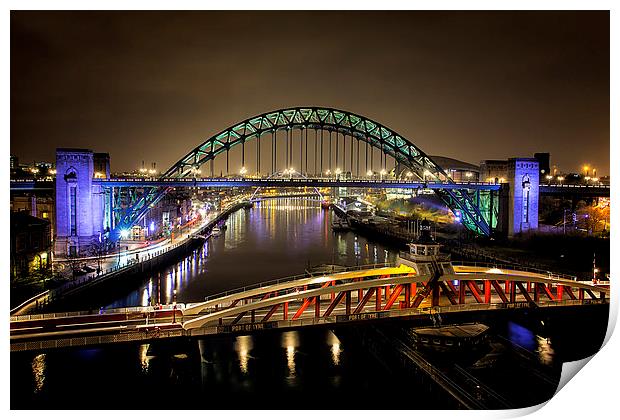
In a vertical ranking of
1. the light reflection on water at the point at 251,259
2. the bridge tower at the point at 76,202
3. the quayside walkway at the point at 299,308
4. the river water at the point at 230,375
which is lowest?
the river water at the point at 230,375

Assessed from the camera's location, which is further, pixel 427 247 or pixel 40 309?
pixel 40 309

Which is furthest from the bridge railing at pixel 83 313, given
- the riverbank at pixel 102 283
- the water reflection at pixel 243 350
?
the riverbank at pixel 102 283

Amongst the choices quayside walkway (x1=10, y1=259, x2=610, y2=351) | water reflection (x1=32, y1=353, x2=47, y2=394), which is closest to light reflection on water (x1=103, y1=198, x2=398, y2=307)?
quayside walkway (x1=10, y1=259, x2=610, y2=351)

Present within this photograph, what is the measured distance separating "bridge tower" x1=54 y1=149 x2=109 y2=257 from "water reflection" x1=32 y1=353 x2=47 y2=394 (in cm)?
890

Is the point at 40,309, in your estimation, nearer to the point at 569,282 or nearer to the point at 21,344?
the point at 21,344

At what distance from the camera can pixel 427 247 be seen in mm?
8414

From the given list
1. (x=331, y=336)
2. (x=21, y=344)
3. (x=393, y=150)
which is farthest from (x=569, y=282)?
(x=393, y=150)

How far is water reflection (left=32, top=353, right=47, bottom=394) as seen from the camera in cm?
723

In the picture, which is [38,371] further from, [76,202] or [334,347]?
[76,202]

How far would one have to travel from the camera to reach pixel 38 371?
7.69m

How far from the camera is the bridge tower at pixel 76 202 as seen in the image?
16656 millimetres

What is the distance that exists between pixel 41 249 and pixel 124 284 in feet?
6.58

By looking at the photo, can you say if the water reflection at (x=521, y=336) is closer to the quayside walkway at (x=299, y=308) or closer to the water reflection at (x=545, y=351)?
the water reflection at (x=545, y=351)

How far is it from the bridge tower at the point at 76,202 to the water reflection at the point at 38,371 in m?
8.90
